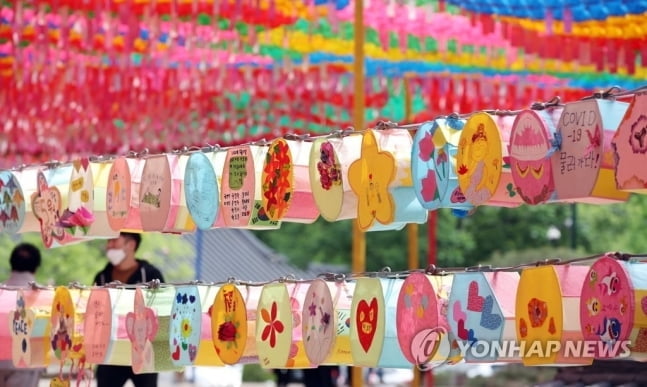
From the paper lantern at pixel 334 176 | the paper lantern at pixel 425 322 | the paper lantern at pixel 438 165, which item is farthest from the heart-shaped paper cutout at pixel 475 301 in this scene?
the paper lantern at pixel 334 176

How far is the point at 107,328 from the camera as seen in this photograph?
583cm

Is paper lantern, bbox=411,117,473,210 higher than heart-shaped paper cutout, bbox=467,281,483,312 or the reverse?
higher

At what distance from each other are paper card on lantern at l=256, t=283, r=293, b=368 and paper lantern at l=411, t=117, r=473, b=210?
802 mm

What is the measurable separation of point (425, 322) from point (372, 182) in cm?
56

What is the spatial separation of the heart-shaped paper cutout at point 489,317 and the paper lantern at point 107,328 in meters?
1.90

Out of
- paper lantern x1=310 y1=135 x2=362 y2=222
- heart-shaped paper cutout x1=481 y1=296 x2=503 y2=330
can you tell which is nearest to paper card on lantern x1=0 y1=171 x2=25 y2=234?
paper lantern x1=310 y1=135 x2=362 y2=222

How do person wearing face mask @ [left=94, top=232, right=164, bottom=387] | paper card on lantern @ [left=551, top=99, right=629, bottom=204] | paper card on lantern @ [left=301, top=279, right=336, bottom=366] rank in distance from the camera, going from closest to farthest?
paper card on lantern @ [left=551, top=99, right=629, bottom=204], paper card on lantern @ [left=301, top=279, right=336, bottom=366], person wearing face mask @ [left=94, top=232, right=164, bottom=387]

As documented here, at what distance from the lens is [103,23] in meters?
10.5

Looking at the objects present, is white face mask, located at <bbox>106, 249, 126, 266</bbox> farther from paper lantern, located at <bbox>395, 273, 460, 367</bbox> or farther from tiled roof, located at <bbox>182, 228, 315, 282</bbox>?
tiled roof, located at <bbox>182, 228, 315, 282</bbox>

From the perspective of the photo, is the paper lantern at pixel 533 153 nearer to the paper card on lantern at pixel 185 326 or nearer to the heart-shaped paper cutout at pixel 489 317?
the heart-shaped paper cutout at pixel 489 317

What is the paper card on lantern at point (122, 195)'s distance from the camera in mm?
5840

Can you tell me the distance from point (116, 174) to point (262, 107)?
893 cm

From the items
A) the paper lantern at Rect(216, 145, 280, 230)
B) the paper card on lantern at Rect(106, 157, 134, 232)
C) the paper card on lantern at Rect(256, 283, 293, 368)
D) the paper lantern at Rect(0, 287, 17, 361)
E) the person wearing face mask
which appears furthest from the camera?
the person wearing face mask

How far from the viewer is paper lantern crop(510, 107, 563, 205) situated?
429 cm
